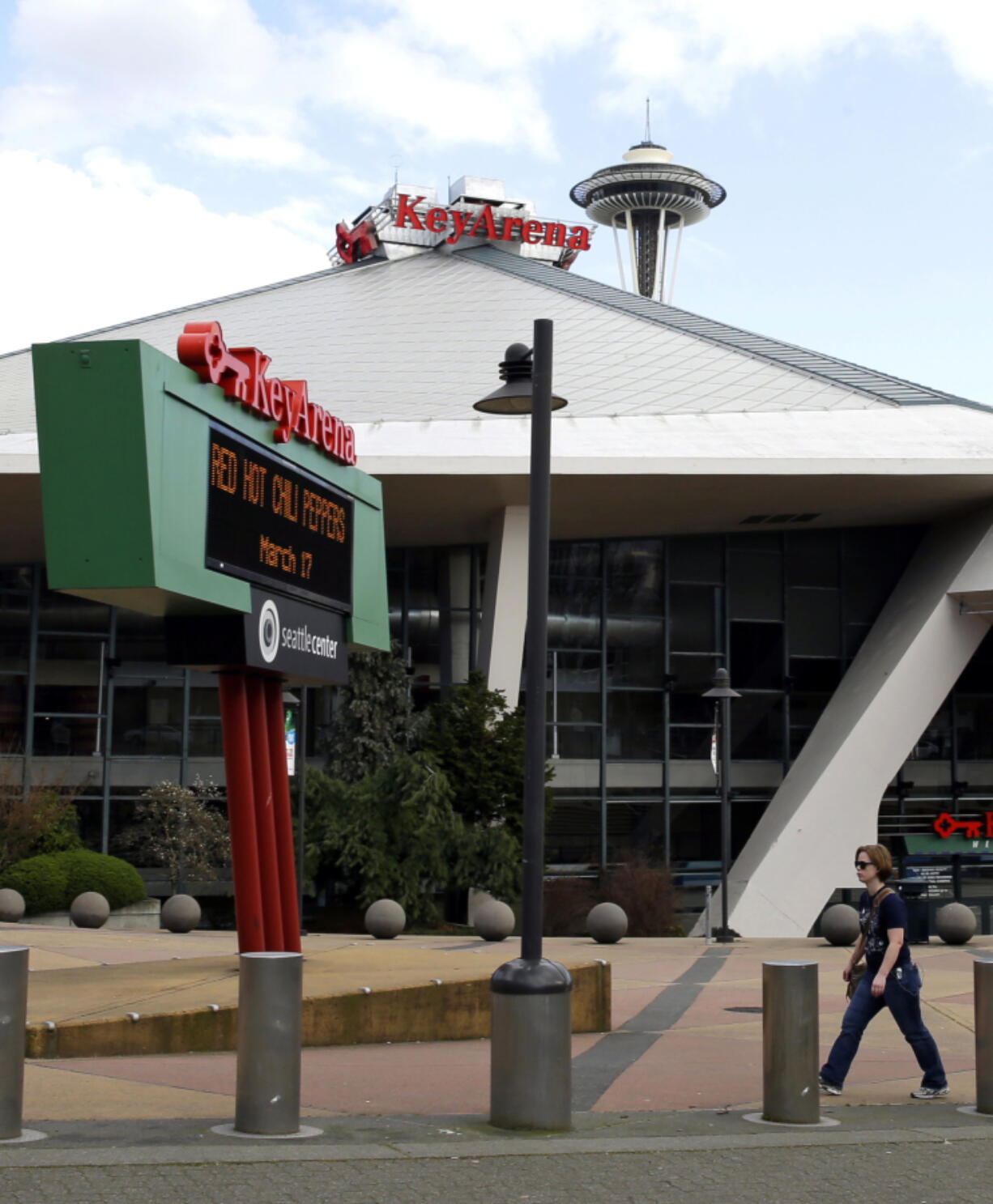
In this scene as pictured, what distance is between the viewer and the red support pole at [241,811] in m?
12.1

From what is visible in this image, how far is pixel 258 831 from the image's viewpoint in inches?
494

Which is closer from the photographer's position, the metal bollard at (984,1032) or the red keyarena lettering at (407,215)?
the metal bollard at (984,1032)

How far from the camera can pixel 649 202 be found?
80.6 meters

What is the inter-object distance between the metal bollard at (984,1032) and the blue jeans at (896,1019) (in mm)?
357

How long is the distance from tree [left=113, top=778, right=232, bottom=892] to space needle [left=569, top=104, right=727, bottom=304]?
55.5 m

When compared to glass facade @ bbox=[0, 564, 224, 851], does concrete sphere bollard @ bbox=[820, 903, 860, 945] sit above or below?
below

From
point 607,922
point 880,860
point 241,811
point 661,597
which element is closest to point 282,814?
point 241,811

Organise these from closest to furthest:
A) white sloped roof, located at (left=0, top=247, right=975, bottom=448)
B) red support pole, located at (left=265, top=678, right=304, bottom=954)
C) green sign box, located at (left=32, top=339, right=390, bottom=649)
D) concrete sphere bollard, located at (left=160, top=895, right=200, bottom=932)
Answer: green sign box, located at (left=32, top=339, right=390, bottom=649) → red support pole, located at (left=265, top=678, right=304, bottom=954) → concrete sphere bollard, located at (left=160, top=895, right=200, bottom=932) → white sloped roof, located at (left=0, top=247, right=975, bottom=448)

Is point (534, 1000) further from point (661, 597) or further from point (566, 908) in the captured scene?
point (661, 597)

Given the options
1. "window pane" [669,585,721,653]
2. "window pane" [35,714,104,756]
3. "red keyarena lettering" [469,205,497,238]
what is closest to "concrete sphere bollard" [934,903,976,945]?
"window pane" [669,585,721,653]

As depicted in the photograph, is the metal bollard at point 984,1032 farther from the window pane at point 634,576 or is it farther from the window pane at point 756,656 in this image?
the window pane at point 756,656

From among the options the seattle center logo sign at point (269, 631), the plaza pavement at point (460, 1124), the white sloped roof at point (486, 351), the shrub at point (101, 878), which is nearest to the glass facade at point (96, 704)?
the shrub at point (101, 878)

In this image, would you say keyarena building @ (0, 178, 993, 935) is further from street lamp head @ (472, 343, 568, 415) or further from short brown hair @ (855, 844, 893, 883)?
short brown hair @ (855, 844, 893, 883)

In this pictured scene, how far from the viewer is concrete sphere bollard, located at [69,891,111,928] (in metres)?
22.0
